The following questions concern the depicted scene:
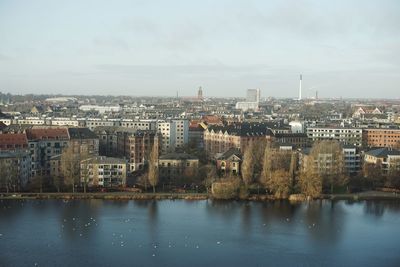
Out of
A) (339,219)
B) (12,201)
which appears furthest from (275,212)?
(12,201)

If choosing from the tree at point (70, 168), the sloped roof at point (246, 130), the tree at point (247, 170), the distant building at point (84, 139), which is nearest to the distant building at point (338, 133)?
the sloped roof at point (246, 130)

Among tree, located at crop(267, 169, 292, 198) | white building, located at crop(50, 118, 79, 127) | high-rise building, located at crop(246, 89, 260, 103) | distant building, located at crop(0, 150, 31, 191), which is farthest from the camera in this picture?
high-rise building, located at crop(246, 89, 260, 103)

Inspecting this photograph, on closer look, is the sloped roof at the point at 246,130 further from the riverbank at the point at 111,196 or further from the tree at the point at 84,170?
the tree at the point at 84,170

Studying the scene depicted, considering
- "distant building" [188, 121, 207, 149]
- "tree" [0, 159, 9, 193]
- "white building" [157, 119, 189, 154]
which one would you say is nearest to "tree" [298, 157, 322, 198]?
"tree" [0, 159, 9, 193]

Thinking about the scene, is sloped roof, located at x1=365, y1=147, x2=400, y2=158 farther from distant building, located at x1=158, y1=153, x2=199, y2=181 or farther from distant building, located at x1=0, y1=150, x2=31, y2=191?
distant building, located at x1=0, y1=150, x2=31, y2=191

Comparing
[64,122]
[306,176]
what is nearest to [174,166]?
[306,176]

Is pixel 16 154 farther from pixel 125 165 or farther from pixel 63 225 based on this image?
pixel 63 225
